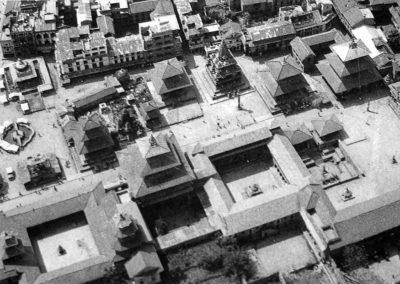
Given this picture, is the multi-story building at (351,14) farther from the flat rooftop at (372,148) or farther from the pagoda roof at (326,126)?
the pagoda roof at (326,126)

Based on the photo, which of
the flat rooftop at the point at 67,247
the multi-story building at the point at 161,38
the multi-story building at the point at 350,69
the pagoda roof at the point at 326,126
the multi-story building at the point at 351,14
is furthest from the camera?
the multi-story building at the point at 351,14

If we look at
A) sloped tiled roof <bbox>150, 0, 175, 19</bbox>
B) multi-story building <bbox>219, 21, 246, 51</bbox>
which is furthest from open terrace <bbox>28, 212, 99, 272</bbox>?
sloped tiled roof <bbox>150, 0, 175, 19</bbox>

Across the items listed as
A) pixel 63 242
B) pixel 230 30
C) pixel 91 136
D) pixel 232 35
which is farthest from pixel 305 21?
pixel 63 242

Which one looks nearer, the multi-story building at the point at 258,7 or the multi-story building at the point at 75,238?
the multi-story building at the point at 75,238

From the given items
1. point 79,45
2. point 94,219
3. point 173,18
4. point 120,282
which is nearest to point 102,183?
point 94,219

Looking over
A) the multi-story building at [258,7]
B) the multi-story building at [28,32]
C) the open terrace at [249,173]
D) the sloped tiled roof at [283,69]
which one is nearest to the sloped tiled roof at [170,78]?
the sloped tiled roof at [283,69]
